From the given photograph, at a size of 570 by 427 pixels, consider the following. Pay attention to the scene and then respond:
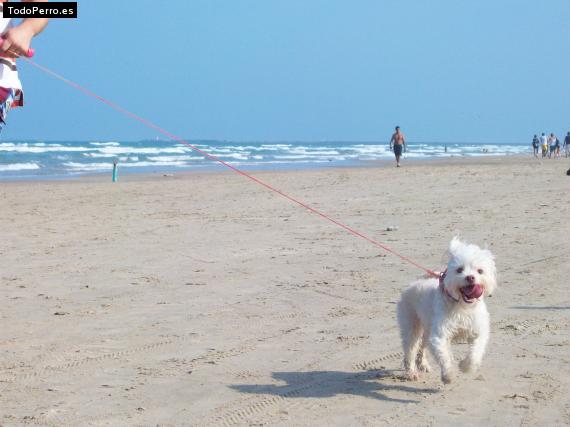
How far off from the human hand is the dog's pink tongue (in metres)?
Result: 2.80

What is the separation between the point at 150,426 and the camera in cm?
462

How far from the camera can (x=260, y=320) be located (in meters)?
7.12

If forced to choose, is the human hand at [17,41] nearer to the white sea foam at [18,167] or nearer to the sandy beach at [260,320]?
the sandy beach at [260,320]

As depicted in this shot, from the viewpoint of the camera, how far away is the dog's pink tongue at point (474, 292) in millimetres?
5090

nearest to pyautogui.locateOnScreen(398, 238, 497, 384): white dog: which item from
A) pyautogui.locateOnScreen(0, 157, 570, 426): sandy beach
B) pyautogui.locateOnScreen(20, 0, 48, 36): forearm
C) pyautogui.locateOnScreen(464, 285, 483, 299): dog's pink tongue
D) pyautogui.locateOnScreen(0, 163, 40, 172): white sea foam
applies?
pyautogui.locateOnScreen(464, 285, 483, 299): dog's pink tongue

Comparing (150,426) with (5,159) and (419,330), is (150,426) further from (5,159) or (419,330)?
(5,159)

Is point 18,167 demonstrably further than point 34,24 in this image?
Yes

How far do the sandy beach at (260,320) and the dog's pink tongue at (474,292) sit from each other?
61cm

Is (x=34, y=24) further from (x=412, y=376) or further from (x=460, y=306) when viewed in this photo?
(x=412, y=376)

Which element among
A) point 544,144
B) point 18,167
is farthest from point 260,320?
point 544,144

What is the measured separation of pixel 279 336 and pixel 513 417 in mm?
2246

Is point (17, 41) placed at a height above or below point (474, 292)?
above

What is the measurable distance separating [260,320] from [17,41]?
3877 mm

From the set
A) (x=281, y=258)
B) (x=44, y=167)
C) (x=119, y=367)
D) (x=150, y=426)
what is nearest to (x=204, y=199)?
(x=281, y=258)
